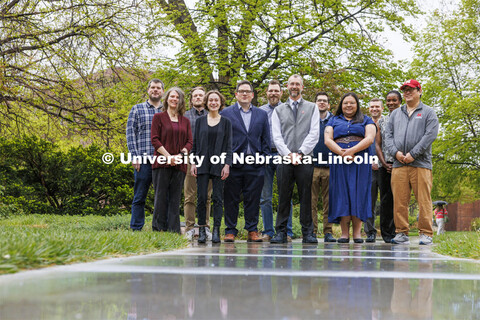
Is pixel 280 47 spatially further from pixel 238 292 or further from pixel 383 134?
pixel 238 292

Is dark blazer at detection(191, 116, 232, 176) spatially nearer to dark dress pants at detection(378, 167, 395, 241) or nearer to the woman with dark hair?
the woman with dark hair

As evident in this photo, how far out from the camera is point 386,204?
868cm

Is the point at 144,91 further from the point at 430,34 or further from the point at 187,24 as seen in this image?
the point at 430,34

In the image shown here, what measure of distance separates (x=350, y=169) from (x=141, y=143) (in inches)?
127

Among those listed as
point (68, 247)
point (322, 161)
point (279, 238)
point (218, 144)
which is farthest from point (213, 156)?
point (68, 247)

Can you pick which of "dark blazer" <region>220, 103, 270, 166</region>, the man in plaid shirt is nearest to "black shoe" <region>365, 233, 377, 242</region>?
"dark blazer" <region>220, 103, 270, 166</region>

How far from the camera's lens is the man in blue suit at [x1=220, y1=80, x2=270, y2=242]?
769 cm

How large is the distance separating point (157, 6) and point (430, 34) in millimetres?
18558

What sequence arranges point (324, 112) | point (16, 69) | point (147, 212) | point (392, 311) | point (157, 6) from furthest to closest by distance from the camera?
point (147, 212)
point (157, 6)
point (16, 69)
point (324, 112)
point (392, 311)

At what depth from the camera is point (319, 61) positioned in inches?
644

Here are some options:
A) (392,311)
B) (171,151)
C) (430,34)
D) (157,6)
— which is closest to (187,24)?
(157,6)

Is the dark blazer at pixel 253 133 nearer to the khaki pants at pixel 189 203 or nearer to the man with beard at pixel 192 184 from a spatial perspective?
the man with beard at pixel 192 184

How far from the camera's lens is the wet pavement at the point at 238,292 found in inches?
85.4

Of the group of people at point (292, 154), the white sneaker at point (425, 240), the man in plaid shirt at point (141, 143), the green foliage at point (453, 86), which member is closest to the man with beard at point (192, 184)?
the group of people at point (292, 154)
